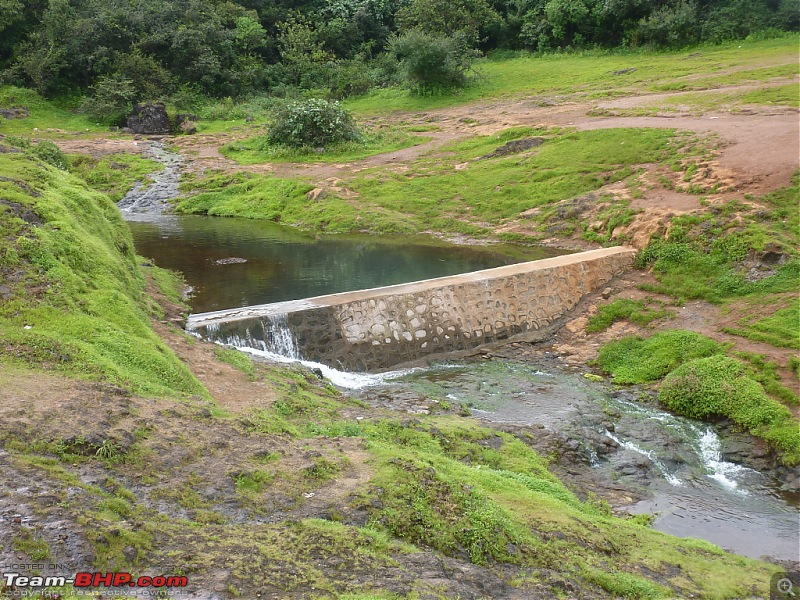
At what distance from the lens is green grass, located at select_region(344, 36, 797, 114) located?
33188 millimetres

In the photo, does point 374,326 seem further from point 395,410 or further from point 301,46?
point 301,46

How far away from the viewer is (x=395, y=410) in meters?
11.5

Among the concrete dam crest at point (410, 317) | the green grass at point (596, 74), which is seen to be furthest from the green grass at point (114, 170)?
the concrete dam crest at point (410, 317)

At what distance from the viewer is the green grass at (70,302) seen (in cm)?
861

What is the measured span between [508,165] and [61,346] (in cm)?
2096

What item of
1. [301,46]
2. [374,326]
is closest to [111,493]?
[374,326]

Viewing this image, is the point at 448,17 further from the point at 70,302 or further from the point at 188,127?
the point at 70,302

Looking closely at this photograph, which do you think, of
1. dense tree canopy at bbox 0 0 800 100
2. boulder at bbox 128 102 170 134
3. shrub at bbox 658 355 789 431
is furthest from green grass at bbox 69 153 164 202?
shrub at bbox 658 355 789 431

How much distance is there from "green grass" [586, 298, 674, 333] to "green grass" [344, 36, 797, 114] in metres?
18.5

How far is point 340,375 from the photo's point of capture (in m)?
13.6

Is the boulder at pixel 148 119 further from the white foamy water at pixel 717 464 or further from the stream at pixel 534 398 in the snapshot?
the white foamy water at pixel 717 464

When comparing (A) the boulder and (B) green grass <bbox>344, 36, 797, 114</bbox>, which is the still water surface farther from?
(B) green grass <bbox>344, 36, 797, 114</bbox>

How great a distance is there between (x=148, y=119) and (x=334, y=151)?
12.4 metres

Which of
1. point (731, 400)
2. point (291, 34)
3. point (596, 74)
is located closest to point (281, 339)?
point (731, 400)
